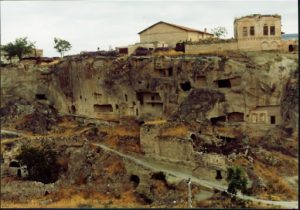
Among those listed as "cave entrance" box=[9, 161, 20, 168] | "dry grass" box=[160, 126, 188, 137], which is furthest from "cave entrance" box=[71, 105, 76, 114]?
"dry grass" box=[160, 126, 188, 137]

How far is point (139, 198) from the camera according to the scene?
42.9 meters

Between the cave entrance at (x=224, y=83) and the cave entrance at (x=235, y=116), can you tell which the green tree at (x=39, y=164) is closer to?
the cave entrance at (x=235, y=116)

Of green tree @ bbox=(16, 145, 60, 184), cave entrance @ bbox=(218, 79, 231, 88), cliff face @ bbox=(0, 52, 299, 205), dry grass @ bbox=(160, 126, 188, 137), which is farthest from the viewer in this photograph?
cave entrance @ bbox=(218, 79, 231, 88)

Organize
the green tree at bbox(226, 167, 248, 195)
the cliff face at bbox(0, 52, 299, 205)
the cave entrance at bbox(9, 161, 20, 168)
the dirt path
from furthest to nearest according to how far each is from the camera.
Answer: the cave entrance at bbox(9, 161, 20, 168) → the cliff face at bbox(0, 52, 299, 205) → the green tree at bbox(226, 167, 248, 195) → the dirt path

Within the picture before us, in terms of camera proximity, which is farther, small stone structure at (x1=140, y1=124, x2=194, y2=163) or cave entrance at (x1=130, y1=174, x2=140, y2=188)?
cave entrance at (x1=130, y1=174, x2=140, y2=188)

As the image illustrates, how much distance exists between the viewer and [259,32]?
49.3 m

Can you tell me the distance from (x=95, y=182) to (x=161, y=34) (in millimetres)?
17105

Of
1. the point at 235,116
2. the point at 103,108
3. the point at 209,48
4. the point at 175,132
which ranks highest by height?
the point at 209,48

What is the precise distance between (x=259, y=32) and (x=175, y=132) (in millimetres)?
10482

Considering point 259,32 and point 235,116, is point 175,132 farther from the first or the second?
point 259,32

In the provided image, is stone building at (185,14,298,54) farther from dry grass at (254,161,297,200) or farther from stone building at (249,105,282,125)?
dry grass at (254,161,297,200)

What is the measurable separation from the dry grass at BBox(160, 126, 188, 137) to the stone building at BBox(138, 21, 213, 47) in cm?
1091

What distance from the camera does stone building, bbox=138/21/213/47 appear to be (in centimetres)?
5572

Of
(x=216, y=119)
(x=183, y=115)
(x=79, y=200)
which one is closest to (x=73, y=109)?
(x=183, y=115)
